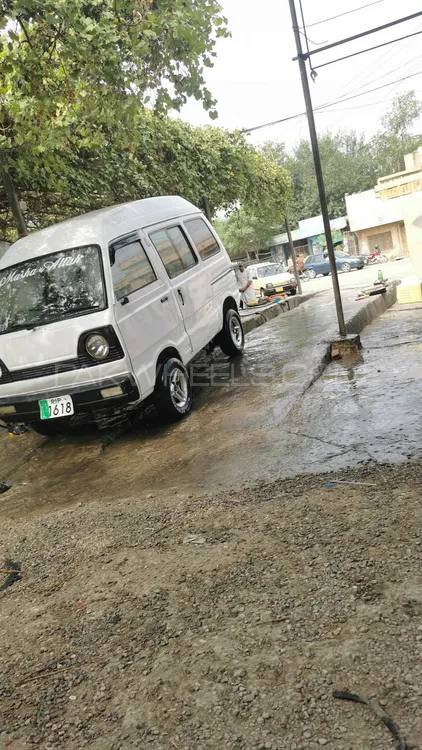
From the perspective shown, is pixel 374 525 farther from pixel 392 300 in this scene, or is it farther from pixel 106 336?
pixel 392 300

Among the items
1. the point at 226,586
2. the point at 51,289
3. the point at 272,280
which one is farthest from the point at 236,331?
the point at 272,280

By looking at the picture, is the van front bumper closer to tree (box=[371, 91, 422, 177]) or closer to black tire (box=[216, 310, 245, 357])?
black tire (box=[216, 310, 245, 357])

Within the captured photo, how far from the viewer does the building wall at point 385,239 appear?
133ft

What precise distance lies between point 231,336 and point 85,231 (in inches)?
120

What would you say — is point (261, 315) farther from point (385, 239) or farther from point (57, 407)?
point (385, 239)

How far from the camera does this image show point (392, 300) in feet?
39.9

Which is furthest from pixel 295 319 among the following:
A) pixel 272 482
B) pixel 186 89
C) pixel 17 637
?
pixel 17 637

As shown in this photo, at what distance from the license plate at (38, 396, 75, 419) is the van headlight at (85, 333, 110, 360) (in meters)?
0.47

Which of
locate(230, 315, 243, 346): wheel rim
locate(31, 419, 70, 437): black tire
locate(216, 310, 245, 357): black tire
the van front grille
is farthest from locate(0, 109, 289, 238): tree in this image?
locate(31, 419, 70, 437): black tire

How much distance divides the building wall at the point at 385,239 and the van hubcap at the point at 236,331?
35.9m

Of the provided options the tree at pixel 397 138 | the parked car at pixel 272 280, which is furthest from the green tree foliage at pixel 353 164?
the parked car at pixel 272 280

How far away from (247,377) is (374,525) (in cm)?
397

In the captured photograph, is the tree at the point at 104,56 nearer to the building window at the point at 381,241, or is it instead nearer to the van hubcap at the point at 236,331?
the van hubcap at the point at 236,331

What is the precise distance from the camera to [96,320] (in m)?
4.67
